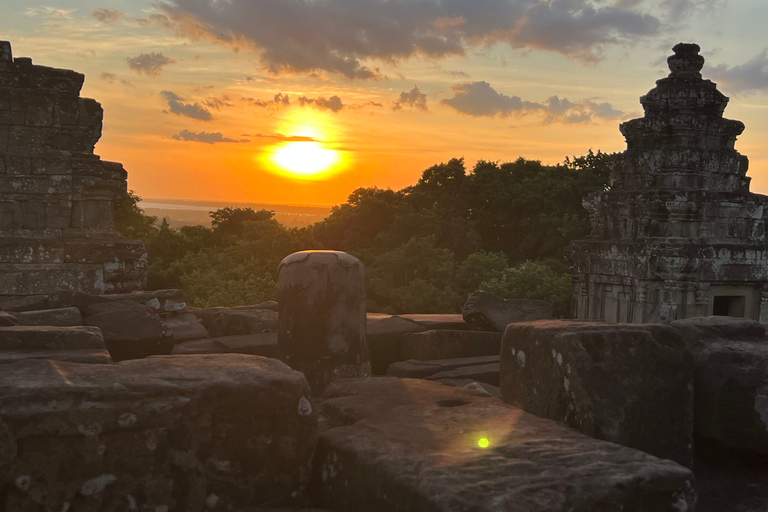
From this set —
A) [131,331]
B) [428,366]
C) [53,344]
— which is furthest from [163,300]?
[53,344]

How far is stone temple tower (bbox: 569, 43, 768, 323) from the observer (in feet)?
40.2

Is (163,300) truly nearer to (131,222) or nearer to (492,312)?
(492,312)

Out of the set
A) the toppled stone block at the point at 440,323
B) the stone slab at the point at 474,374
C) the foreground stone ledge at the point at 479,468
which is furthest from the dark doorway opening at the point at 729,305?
the foreground stone ledge at the point at 479,468

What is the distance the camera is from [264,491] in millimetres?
2615

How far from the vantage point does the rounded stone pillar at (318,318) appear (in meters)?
5.49

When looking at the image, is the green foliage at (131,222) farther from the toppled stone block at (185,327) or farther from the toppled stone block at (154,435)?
the toppled stone block at (154,435)

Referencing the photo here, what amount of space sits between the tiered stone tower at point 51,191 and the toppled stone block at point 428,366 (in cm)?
383

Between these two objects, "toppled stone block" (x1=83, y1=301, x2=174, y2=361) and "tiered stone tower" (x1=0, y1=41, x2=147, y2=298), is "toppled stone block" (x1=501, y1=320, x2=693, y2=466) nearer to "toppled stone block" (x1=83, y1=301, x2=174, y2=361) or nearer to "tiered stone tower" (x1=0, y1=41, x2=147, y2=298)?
"toppled stone block" (x1=83, y1=301, x2=174, y2=361)

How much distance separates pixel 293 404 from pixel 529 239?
31.0 meters

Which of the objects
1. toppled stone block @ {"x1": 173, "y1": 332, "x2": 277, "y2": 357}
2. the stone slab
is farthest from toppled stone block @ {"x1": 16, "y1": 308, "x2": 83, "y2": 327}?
the stone slab

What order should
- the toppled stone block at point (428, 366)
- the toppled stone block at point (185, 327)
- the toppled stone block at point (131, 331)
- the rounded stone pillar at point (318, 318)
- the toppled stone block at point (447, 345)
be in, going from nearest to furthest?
1. the toppled stone block at point (131, 331)
2. the rounded stone pillar at point (318, 318)
3. the toppled stone block at point (428, 366)
4. the toppled stone block at point (185, 327)
5. the toppled stone block at point (447, 345)

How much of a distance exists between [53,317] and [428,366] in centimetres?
329

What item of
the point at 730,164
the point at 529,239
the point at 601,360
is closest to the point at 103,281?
the point at 601,360

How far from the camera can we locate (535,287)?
2300 centimetres
